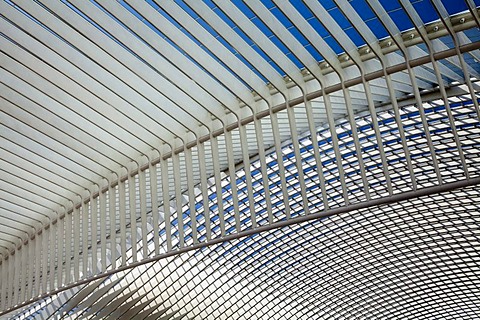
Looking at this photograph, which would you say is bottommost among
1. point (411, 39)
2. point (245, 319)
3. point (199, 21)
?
point (245, 319)

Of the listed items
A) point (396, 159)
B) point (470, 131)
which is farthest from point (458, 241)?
point (470, 131)

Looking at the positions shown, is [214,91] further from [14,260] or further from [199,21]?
[14,260]

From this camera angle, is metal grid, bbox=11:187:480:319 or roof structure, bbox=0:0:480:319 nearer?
roof structure, bbox=0:0:480:319

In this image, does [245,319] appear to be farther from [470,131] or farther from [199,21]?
[199,21]

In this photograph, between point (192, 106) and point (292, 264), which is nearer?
point (192, 106)

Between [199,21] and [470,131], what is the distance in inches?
771

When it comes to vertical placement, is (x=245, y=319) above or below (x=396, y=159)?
below

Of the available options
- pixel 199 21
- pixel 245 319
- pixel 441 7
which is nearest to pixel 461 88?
pixel 441 7

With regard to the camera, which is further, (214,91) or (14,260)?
(14,260)

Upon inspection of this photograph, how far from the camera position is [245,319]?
46281 millimetres

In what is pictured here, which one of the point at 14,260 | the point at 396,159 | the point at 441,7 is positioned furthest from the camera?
the point at 396,159

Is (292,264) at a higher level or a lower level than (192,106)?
lower

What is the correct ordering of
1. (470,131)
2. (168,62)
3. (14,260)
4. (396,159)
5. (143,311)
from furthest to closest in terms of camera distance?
(143,311) < (396,159) < (470,131) < (14,260) < (168,62)

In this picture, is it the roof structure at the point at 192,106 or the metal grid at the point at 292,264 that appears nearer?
the roof structure at the point at 192,106
